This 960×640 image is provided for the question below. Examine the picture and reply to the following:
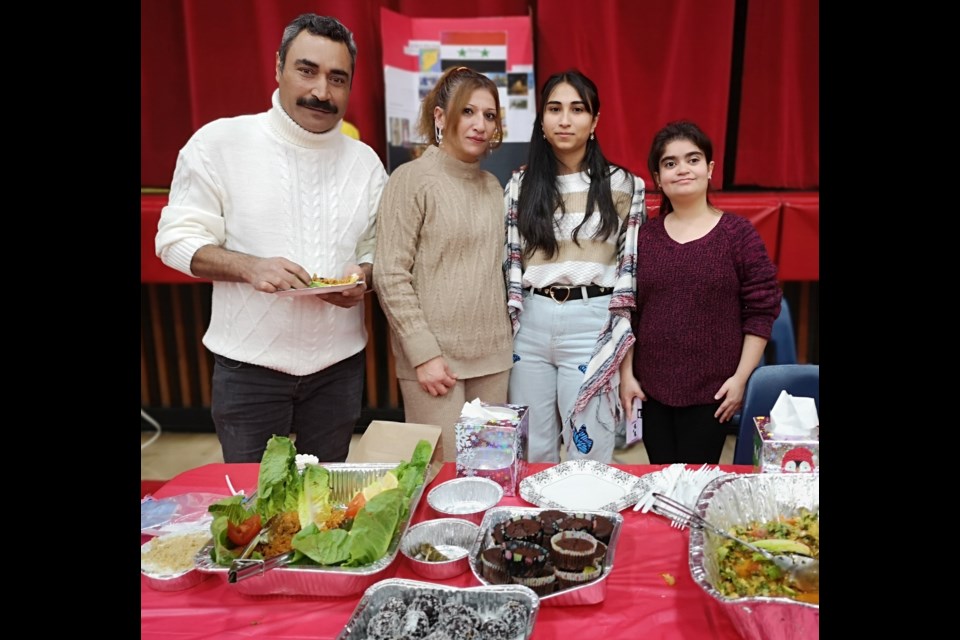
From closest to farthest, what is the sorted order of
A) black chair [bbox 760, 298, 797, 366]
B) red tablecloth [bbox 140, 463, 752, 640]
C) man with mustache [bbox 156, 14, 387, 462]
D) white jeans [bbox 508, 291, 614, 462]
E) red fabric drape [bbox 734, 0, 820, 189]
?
red tablecloth [bbox 140, 463, 752, 640] → man with mustache [bbox 156, 14, 387, 462] → white jeans [bbox 508, 291, 614, 462] → black chair [bbox 760, 298, 797, 366] → red fabric drape [bbox 734, 0, 820, 189]

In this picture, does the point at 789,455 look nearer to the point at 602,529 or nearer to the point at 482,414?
the point at 602,529

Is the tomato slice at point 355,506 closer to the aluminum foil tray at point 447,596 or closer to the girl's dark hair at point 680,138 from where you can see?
the aluminum foil tray at point 447,596

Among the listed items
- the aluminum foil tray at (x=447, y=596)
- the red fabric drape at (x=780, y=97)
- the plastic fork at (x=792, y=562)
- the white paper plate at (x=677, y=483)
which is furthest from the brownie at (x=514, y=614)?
the red fabric drape at (x=780, y=97)

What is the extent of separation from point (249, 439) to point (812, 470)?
4.93 ft

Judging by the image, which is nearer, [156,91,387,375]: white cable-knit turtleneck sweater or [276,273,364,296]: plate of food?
[276,273,364,296]: plate of food

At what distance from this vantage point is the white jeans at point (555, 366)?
6.59 ft

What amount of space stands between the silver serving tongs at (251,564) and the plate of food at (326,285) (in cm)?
67

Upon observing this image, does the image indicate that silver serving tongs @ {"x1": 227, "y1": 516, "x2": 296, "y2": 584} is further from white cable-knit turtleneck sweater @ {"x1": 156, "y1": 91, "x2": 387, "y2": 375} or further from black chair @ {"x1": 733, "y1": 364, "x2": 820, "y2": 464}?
black chair @ {"x1": 733, "y1": 364, "x2": 820, "y2": 464}

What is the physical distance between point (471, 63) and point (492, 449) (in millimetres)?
2363

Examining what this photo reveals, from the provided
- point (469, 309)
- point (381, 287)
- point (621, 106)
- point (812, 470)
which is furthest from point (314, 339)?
point (621, 106)

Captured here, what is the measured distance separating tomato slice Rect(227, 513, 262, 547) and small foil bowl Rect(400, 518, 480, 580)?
0.27 m

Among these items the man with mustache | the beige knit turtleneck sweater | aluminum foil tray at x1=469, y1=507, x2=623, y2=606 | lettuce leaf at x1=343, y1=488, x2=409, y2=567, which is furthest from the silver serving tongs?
the beige knit turtleneck sweater

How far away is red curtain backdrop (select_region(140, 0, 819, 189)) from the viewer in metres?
3.15
